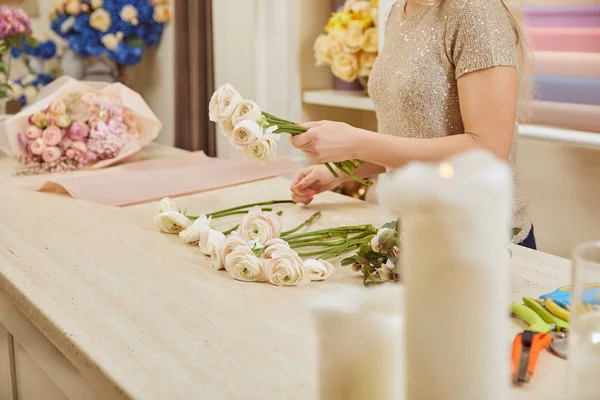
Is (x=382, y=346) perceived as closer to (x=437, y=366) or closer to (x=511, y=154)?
(x=437, y=366)

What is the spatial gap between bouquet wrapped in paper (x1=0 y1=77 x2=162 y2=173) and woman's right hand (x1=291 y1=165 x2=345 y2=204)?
0.79 m

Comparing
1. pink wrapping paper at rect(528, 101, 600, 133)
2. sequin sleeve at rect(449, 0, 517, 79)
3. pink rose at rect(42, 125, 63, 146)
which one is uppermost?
sequin sleeve at rect(449, 0, 517, 79)

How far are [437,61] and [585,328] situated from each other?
0.84m

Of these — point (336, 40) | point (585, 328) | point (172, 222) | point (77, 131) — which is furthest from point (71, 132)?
point (585, 328)

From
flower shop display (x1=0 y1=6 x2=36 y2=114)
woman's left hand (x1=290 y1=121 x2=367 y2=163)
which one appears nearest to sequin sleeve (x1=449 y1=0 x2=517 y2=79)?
woman's left hand (x1=290 y1=121 x2=367 y2=163)

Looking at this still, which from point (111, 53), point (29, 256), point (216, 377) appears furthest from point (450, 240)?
point (111, 53)

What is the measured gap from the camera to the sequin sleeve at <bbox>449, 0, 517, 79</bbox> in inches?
50.6

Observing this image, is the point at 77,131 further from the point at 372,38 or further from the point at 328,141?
the point at 328,141

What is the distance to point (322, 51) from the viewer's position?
2223 mm

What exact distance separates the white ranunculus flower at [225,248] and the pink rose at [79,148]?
1.09 m

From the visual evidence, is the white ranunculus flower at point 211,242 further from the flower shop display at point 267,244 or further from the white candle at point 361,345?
the white candle at point 361,345

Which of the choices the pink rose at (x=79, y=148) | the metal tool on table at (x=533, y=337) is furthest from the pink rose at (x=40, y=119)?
the metal tool on table at (x=533, y=337)

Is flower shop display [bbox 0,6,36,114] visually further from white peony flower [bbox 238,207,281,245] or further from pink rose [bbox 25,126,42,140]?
white peony flower [bbox 238,207,281,245]

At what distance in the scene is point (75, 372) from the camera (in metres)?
0.93
